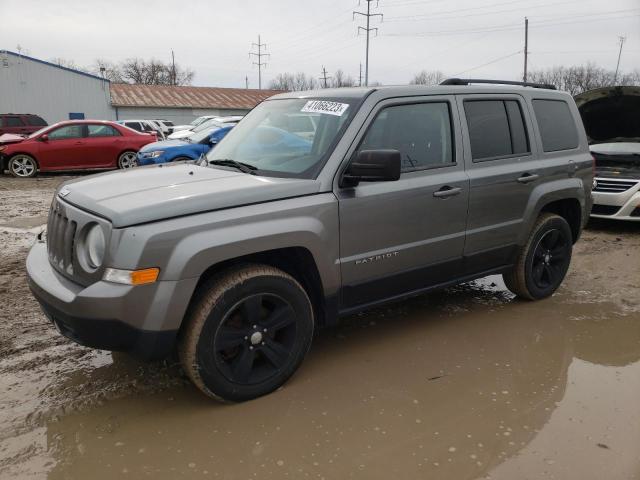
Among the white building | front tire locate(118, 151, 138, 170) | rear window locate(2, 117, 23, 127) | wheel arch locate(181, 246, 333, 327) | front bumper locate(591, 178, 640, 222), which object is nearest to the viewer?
wheel arch locate(181, 246, 333, 327)

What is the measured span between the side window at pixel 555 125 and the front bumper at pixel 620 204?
342cm

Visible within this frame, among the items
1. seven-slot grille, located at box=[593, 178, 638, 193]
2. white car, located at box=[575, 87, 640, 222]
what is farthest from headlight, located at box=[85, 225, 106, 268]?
seven-slot grille, located at box=[593, 178, 638, 193]

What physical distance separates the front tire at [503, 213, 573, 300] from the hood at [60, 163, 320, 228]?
2.37 m

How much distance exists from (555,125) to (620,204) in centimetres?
376

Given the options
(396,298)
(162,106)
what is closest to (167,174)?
(396,298)

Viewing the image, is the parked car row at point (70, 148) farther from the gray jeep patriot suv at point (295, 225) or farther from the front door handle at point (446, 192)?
the front door handle at point (446, 192)

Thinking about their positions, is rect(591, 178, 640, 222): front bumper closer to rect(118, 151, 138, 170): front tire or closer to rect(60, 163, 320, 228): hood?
rect(60, 163, 320, 228): hood

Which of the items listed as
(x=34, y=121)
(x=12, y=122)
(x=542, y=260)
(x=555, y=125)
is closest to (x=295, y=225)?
(x=542, y=260)

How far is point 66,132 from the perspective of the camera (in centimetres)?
1405

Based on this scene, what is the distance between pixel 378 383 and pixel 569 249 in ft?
8.87

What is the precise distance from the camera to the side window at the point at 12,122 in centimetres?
1884

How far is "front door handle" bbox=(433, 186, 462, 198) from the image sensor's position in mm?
3783

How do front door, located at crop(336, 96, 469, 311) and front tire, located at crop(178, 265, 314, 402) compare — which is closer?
front tire, located at crop(178, 265, 314, 402)

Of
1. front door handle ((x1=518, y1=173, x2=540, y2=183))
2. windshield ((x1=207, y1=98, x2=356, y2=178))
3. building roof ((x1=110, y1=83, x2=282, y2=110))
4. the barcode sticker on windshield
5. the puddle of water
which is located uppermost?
building roof ((x1=110, y1=83, x2=282, y2=110))
